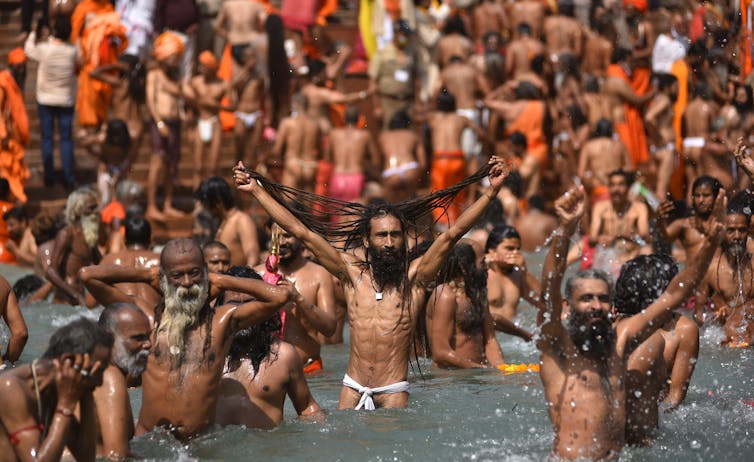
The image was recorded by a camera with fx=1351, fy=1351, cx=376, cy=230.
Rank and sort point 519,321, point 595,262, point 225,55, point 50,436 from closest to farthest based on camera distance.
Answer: point 50,436, point 519,321, point 595,262, point 225,55

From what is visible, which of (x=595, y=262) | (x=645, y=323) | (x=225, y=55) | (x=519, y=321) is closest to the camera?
(x=645, y=323)

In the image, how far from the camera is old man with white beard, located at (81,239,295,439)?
637cm

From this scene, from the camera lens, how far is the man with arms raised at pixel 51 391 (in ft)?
17.1

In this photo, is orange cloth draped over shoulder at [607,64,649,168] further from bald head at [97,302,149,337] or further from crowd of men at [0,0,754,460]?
bald head at [97,302,149,337]

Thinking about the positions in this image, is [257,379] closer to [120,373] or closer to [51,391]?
[120,373]

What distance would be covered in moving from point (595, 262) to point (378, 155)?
3750 millimetres

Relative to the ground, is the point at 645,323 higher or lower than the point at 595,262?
higher

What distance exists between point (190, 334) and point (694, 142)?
32.4 ft

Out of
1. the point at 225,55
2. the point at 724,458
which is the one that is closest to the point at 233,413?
the point at 724,458

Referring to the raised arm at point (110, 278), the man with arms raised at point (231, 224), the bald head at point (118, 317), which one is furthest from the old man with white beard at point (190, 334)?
the man with arms raised at point (231, 224)

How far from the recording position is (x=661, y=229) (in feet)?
36.6

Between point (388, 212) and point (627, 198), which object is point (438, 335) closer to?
point (388, 212)

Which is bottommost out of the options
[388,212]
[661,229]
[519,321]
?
[519,321]

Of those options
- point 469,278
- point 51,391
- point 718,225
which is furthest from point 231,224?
point 51,391
